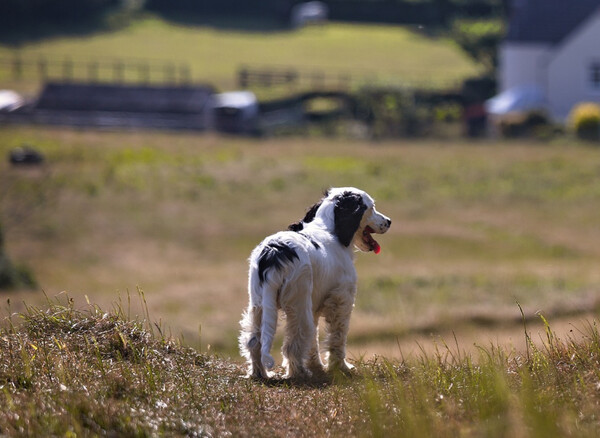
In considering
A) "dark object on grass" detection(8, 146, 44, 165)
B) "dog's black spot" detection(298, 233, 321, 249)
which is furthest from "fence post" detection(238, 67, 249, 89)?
"dog's black spot" detection(298, 233, 321, 249)

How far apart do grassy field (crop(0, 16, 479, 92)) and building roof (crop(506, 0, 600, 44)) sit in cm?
922

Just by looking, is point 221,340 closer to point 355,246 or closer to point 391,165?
point 355,246

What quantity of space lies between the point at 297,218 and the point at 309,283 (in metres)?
28.8

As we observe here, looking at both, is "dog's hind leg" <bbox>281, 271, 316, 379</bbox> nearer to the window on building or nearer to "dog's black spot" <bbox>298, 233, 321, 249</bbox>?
"dog's black spot" <bbox>298, 233, 321, 249</bbox>

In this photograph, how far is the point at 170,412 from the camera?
6.76 metres

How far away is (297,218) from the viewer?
37.8 metres

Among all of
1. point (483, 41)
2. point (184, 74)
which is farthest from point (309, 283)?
point (483, 41)

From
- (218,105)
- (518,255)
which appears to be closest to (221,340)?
(518,255)

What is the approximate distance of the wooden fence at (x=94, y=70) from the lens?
76.1 metres

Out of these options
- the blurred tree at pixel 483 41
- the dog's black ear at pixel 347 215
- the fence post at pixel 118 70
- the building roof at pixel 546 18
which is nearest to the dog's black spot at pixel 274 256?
the dog's black ear at pixel 347 215

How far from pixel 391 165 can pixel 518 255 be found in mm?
16208

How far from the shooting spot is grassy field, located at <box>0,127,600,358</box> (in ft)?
82.1

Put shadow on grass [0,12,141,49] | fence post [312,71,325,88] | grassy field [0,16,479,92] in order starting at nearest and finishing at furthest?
fence post [312,71,325,88] → grassy field [0,16,479,92] → shadow on grass [0,12,141,49]

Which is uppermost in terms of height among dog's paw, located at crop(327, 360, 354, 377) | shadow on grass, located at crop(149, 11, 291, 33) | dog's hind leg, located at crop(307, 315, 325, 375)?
dog's hind leg, located at crop(307, 315, 325, 375)
